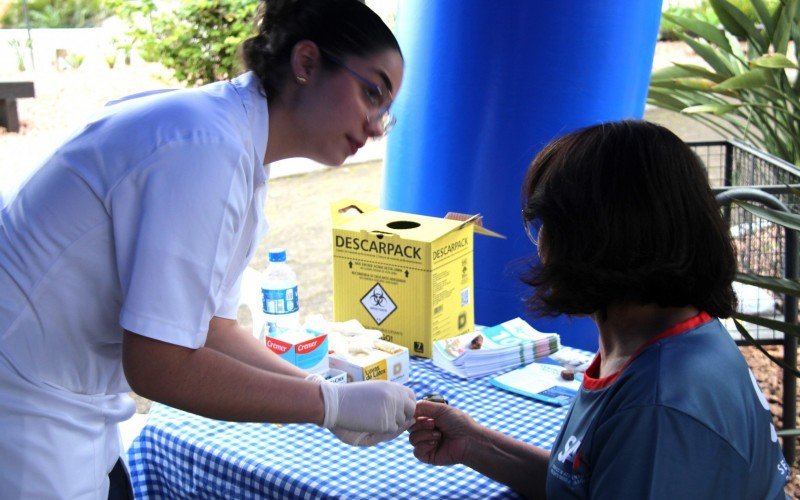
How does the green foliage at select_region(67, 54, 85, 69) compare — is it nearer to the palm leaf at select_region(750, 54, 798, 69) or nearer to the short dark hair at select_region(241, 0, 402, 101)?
the palm leaf at select_region(750, 54, 798, 69)

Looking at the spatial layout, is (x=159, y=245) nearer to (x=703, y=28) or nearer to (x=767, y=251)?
(x=767, y=251)

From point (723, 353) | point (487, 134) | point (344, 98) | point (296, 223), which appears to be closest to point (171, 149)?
point (344, 98)

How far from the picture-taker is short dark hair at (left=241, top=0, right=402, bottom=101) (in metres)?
1.43

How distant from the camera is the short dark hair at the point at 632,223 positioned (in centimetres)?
130

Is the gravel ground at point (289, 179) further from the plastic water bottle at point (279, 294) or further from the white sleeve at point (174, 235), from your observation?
→ the white sleeve at point (174, 235)

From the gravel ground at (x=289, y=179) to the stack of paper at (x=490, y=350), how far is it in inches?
63.0

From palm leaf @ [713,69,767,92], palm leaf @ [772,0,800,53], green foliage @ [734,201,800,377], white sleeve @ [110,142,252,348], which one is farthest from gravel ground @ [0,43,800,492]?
white sleeve @ [110,142,252,348]

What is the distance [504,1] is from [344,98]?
1.63 meters

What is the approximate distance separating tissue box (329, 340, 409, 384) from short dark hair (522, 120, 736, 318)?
0.67 meters

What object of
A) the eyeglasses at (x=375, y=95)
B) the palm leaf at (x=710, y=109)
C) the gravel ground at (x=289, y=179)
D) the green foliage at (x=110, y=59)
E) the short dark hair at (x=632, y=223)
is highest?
the eyeglasses at (x=375, y=95)

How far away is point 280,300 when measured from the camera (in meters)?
2.17

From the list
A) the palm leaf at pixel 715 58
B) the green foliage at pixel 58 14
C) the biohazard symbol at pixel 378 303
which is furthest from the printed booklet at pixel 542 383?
the green foliage at pixel 58 14

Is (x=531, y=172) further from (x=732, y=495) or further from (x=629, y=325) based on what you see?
(x=732, y=495)

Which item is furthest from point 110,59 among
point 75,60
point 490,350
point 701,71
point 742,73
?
point 490,350
